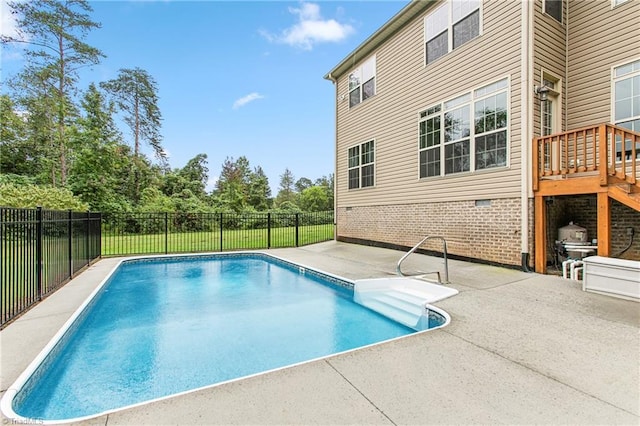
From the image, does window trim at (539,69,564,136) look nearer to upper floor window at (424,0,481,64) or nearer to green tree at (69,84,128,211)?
upper floor window at (424,0,481,64)

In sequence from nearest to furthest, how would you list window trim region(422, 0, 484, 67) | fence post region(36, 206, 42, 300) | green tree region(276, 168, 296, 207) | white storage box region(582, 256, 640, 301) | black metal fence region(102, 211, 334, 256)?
white storage box region(582, 256, 640, 301) → fence post region(36, 206, 42, 300) → window trim region(422, 0, 484, 67) → black metal fence region(102, 211, 334, 256) → green tree region(276, 168, 296, 207)

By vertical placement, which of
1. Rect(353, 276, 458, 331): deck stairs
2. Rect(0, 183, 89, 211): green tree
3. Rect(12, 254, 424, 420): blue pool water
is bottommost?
Rect(12, 254, 424, 420): blue pool water

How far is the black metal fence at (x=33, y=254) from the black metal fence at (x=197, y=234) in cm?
390

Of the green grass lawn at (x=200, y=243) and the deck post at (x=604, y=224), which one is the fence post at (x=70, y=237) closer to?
the green grass lawn at (x=200, y=243)

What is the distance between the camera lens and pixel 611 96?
6.43 meters

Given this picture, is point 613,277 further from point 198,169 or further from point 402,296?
point 198,169

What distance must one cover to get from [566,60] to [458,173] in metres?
3.47

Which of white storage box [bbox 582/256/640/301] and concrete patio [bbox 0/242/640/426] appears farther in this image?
white storage box [bbox 582/256/640/301]

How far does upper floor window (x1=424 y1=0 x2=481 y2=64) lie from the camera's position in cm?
782

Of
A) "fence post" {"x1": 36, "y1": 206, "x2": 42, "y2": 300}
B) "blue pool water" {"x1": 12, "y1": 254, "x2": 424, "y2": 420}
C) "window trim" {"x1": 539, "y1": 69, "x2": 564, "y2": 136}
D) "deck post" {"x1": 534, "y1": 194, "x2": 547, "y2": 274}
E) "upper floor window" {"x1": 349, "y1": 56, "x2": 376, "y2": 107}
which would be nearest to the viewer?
"blue pool water" {"x1": 12, "y1": 254, "x2": 424, "y2": 420}

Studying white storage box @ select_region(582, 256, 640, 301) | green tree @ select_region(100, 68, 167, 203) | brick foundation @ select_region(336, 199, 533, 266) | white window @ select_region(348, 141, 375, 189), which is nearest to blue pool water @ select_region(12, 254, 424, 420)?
white storage box @ select_region(582, 256, 640, 301)

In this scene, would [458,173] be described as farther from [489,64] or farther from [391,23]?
[391,23]

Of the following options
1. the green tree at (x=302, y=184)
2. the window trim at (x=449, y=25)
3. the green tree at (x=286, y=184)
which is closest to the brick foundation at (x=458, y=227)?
the window trim at (x=449, y=25)

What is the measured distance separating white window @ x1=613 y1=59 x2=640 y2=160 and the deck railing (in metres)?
0.28
